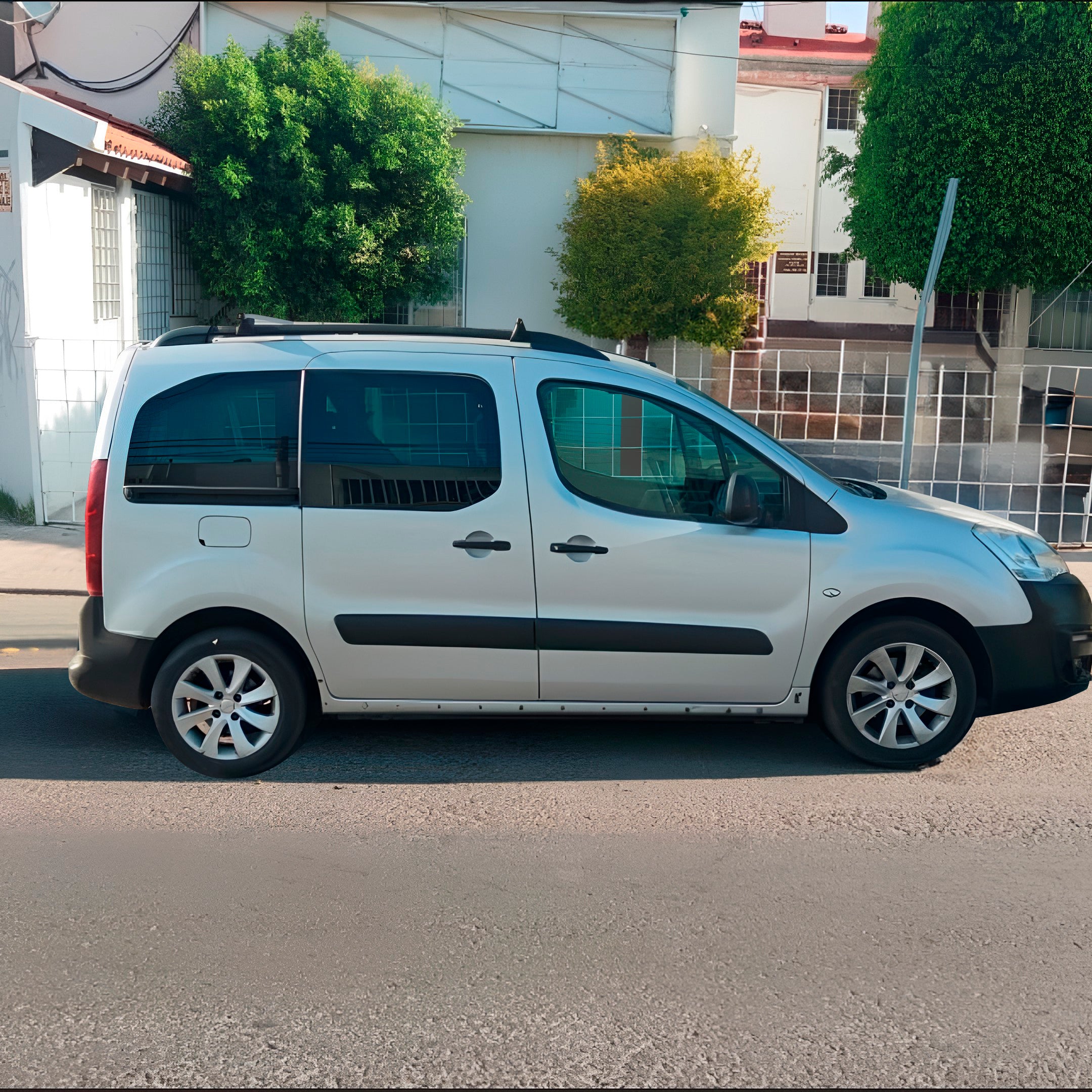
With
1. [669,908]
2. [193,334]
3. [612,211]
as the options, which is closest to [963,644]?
[669,908]

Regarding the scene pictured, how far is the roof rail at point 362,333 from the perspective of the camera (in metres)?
5.63

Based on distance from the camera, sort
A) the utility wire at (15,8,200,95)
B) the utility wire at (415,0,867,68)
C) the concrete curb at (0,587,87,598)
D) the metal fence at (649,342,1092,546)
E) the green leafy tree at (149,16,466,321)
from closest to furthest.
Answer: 1. the concrete curb at (0,587,87,598)
2. the metal fence at (649,342,1092,546)
3. the green leafy tree at (149,16,466,321)
4. the utility wire at (15,8,200,95)
5. the utility wire at (415,0,867,68)

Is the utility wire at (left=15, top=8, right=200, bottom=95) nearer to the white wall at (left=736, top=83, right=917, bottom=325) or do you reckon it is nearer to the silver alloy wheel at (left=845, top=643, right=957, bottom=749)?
the silver alloy wheel at (left=845, top=643, right=957, bottom=749)

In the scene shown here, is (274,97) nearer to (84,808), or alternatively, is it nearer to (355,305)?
(355,305)

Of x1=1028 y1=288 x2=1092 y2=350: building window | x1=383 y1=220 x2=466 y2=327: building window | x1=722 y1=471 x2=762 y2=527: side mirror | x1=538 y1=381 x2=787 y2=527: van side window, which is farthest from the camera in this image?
x1=1028 y1=288 x2=1092 y2=350: building window

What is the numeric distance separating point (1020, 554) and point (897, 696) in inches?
34.6

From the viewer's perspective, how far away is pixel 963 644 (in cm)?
570

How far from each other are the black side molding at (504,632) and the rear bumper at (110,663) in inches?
35.1

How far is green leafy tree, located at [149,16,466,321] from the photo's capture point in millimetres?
15031

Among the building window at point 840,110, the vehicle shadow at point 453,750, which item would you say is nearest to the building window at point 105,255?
the vehicle shadow at point 453,750

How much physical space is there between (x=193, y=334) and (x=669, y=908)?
3313 millimetres

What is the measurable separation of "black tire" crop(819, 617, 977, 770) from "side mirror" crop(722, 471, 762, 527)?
2.42 ft

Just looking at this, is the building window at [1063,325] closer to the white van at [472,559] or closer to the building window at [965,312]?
the building window at [965,312]

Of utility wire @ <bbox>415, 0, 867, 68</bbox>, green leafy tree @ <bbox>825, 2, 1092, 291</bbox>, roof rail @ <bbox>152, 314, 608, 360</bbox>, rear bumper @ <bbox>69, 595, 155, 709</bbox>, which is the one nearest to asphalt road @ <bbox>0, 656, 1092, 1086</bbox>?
rear bumper @ <bbox>69, 595, 155, 709</bbox>
